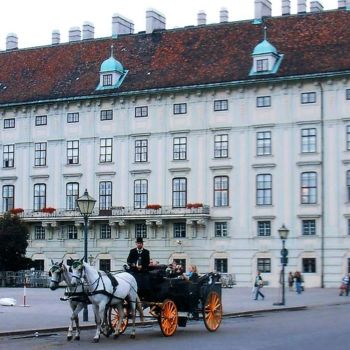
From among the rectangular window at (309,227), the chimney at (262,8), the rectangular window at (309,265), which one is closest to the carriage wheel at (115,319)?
the rectangular window at (309,265)

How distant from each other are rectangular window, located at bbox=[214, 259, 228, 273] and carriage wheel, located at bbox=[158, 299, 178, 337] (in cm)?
4124

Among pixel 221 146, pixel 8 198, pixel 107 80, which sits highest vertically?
pixel 107 80

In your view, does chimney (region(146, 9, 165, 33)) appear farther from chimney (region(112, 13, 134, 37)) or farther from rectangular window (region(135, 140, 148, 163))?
rectangular window (region(135, 140, 148, 163))

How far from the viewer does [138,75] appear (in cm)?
6656

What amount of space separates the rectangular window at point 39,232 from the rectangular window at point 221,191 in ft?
46.8

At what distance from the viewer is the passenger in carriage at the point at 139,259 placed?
21.2m

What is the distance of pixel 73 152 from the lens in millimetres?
68062

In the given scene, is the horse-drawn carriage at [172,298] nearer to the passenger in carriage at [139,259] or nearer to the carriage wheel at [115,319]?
the carriage wheel at [115,319]

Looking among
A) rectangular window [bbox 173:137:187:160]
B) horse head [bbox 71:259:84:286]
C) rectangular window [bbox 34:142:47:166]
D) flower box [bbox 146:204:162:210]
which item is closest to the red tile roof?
rectangular window [bbox 34:142:47:166]

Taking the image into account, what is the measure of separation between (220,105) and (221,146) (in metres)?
2.93

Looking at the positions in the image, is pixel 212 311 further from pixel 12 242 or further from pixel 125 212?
pixel 125 212

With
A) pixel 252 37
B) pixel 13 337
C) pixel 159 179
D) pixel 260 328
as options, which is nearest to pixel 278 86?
pixel 252 37

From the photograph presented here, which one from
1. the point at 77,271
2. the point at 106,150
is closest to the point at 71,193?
the point at 106,150

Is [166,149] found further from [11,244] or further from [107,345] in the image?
[107,345]
